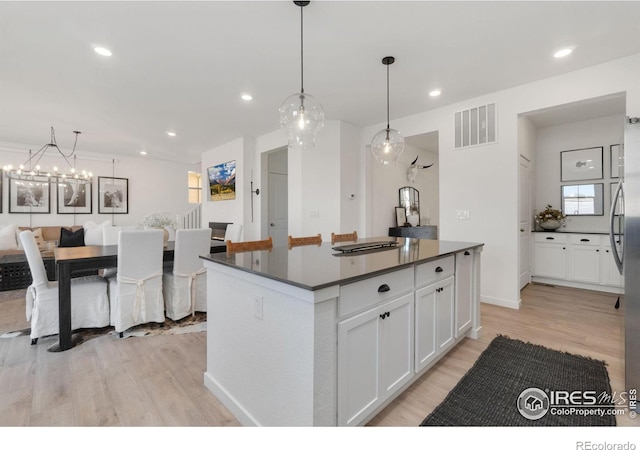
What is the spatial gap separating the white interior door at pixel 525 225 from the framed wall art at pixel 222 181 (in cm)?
511

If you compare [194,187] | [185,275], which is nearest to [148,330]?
[185,275]

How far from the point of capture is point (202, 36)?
2.45m

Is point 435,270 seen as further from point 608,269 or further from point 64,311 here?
point 608,269

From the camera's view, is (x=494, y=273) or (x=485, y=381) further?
(x=494, y=273)

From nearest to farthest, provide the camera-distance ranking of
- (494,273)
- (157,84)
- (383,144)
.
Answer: (383,144) → (157,84) → (494,273)

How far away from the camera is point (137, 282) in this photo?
2797 mm

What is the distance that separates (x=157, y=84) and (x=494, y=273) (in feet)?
15.5

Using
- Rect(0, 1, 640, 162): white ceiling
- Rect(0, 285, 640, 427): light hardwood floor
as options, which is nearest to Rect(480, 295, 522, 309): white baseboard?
Rect(0, 285, 640, 427): light hardwood floor

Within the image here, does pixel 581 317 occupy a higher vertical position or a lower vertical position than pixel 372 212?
lower

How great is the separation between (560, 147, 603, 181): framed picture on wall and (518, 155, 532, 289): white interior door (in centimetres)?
77

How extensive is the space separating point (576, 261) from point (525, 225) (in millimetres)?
897

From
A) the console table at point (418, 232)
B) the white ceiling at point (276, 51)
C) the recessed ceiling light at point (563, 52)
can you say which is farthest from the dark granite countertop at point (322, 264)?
the console table at point (418, 232)
